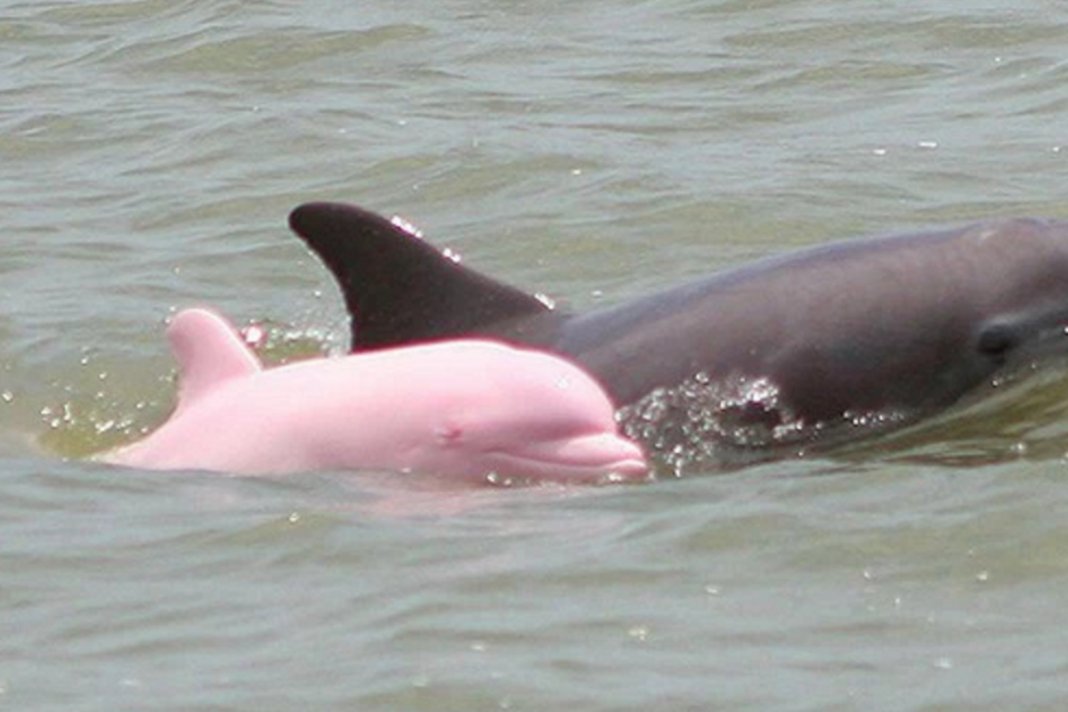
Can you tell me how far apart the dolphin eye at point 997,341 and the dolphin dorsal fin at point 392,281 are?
4.98 ft

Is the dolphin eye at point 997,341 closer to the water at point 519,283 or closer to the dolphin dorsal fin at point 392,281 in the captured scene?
the water at point 519,283

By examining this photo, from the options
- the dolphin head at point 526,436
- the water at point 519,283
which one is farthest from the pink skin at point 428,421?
the water at point 519,283

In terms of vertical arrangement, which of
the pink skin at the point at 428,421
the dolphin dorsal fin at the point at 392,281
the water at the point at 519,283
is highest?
the dolphin dorsal fin at the point at 392,281

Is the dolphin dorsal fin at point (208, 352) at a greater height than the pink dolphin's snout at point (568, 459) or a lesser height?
greater

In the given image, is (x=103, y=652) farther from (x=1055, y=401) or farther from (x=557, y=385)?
(x=1055, y=401)

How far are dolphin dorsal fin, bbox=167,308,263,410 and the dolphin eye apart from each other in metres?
2.22

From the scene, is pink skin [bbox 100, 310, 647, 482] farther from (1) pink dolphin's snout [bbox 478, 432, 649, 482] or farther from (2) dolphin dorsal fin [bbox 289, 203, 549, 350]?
(2) dolphin dorsal fin [bbox 289, 203, 549, 350]

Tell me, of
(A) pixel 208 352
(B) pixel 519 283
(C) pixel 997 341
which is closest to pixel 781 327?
(C) pixel 997 341

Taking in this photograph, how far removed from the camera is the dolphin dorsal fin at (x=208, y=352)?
10.5 metres

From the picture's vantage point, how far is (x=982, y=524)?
374 inches

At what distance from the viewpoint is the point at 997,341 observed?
10742 millimetres

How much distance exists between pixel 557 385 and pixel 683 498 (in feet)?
1.68

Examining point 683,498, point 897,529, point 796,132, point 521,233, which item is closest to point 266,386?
point 683,498

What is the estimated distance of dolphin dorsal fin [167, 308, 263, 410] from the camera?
414 inches
